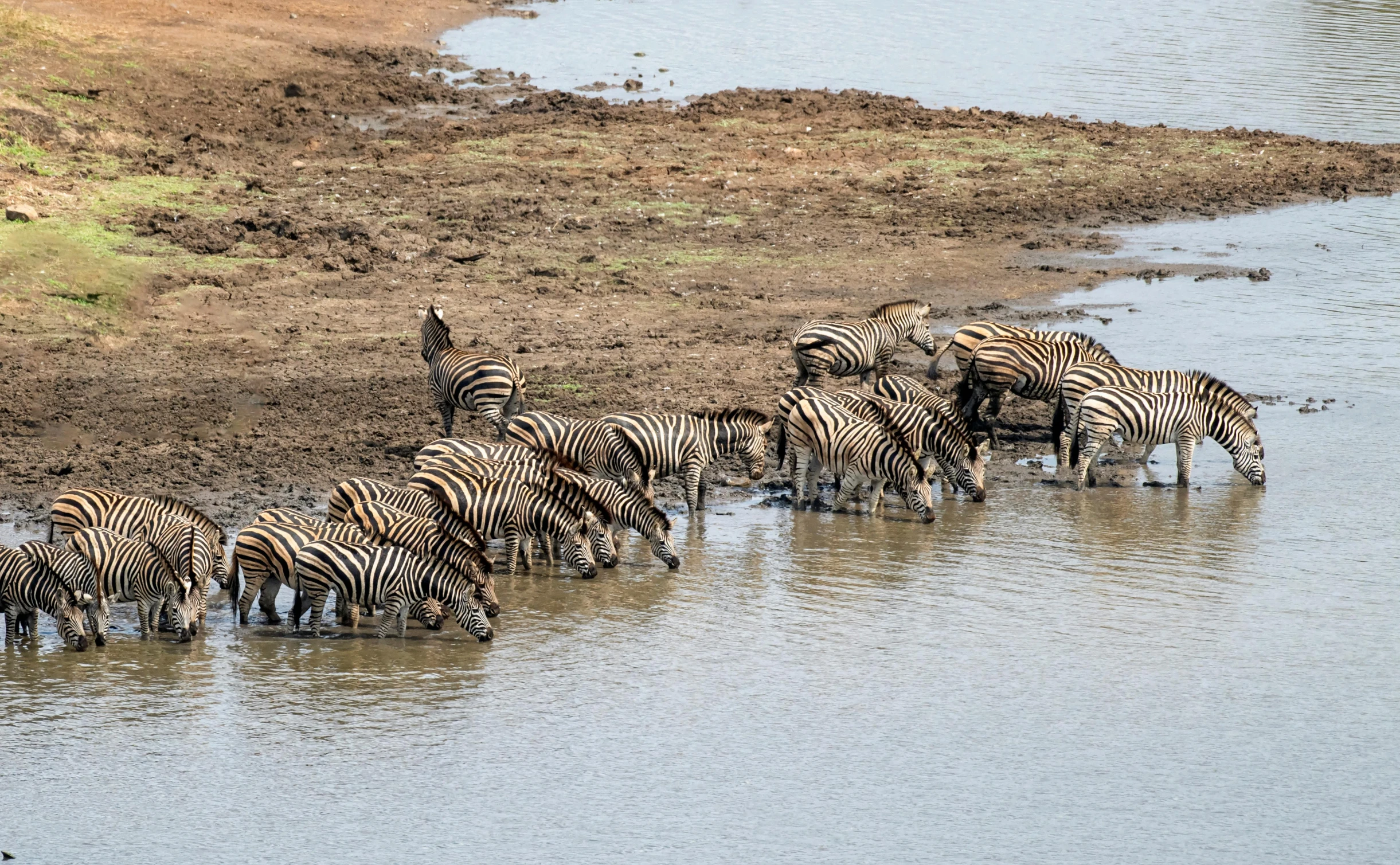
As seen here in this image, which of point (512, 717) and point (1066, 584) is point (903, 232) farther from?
point (512, 717)

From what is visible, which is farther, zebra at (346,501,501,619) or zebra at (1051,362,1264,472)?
zebra at (1051,362,1264,472)

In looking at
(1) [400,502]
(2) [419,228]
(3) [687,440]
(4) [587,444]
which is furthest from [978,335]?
(2) [419,228]

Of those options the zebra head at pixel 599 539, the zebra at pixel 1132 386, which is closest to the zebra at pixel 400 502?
the zebra head at pixel 599 539

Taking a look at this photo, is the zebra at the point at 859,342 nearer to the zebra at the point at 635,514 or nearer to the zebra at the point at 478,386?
the zebra at the point at 478,386

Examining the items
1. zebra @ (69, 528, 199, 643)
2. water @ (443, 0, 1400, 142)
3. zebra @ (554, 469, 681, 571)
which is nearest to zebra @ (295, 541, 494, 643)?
zebra @ (69, 528, 199, 643)

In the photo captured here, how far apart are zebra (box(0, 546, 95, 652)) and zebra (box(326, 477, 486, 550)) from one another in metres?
2.06

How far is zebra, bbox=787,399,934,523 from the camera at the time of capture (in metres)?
13.7

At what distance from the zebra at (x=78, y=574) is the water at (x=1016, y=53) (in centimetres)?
2085

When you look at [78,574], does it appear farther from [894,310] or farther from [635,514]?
→ [894,310]

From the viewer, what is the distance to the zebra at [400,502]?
12148 mm

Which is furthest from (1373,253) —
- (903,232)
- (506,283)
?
(506,283)

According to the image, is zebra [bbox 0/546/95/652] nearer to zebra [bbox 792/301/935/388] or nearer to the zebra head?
the zebra head

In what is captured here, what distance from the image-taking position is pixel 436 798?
343 inches

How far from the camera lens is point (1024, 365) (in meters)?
15.3
